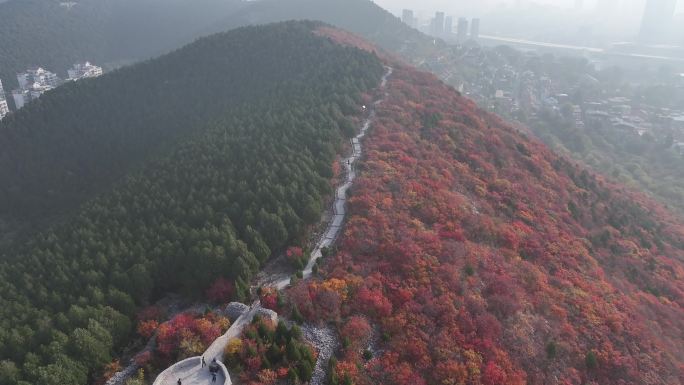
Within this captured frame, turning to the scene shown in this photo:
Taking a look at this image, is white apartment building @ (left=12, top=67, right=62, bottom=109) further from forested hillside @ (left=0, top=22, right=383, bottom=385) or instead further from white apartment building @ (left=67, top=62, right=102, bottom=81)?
forested hillside @ (left=0, top=22, right=383, bottom=385)

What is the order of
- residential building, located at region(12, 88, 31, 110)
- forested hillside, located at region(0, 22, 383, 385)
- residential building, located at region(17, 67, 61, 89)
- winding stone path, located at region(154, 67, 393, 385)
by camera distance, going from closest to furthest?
winding stone path, located at region(154, 67, 393, 385)
forested hillside, located at region(0, 22, 383, 385)
residential building, located at region(12, 88, 31, 110)
residential building, located at region(17, 67, 61, 89)

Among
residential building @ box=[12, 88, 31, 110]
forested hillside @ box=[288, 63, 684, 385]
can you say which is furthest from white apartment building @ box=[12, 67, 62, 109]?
forested hillside @ box=[288, 63, 684, 385]

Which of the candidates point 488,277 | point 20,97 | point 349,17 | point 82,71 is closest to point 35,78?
point 82,71

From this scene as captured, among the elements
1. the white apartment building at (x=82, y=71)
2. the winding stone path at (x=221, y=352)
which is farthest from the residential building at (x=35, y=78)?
the winding stone path at (x=221, y=352)

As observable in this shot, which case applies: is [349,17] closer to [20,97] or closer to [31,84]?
[31,84]

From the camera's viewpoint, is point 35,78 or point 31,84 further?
point 35,78

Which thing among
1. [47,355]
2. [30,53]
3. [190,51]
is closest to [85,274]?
[47,355]

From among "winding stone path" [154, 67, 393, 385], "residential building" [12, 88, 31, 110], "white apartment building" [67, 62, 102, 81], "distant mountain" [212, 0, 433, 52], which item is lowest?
"residential building" [12, 88, 31, 110]
